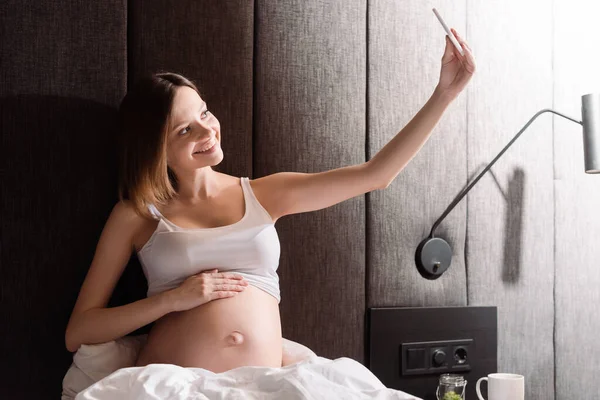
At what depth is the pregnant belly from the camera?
61.5 inches

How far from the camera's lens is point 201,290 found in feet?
5.13

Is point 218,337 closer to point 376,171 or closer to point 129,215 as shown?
point 129,215

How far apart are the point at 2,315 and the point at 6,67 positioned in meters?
0.64

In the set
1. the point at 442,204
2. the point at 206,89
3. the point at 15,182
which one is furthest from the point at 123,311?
the point at 442,204

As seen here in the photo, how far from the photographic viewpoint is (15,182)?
5.61 ft

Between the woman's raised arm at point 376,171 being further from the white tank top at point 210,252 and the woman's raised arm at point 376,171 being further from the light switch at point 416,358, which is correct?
the light switch at point 416,358

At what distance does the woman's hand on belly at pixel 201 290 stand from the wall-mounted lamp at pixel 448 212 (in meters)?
0.74

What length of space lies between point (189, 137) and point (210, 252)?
0.97 feet

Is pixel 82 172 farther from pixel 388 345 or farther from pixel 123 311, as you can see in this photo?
pixel 388 345

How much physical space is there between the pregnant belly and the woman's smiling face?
346 mm

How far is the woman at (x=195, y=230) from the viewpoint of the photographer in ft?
5.18

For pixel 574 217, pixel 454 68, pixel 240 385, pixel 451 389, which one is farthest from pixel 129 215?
pixel 574 217

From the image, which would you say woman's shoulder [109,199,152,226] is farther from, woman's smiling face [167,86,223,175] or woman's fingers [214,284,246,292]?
woman's fingers [214,284,246,292]

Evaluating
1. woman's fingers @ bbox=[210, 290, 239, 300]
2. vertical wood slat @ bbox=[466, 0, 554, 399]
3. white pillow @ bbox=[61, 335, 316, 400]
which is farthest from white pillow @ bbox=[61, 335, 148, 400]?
vertical wood slat @ bbox=[466, 0, 554, 399]
